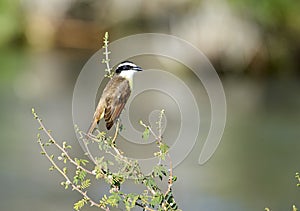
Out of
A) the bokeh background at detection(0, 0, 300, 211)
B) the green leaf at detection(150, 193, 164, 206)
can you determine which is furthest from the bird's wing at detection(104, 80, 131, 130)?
the bokeh background at detection(0, 0, 300, 211)

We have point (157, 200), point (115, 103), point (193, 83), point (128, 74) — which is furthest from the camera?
point (193, 83)

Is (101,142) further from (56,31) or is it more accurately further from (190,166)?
(56,31)

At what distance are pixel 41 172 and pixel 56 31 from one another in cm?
1093

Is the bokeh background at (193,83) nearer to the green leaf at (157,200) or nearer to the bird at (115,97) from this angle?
the bird at (115,97)

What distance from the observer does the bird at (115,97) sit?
3924mm

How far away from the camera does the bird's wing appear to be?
3912 mm

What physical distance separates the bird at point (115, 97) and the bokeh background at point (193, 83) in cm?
485

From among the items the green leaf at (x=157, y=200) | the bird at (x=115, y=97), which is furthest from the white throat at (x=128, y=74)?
the green leaf at (x=157, y=200)

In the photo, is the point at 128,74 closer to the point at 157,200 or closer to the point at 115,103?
the point at 115,103

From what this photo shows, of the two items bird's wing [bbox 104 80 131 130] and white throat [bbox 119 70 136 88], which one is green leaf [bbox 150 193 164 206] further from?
white throat [bbox 119 70 136 88]

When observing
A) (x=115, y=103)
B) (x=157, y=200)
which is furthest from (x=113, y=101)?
(x=157, y=200)

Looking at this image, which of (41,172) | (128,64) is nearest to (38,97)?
(41,172)

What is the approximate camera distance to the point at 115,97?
3.97m

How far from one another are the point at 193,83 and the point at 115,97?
12.2 m
